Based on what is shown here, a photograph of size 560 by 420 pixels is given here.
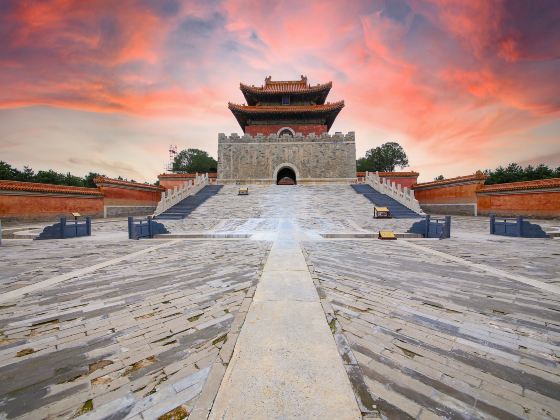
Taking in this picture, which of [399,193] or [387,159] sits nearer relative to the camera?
[399,193]

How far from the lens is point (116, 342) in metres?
2.21

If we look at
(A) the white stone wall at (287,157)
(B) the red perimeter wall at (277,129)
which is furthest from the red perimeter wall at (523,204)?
(B) the red perimeter wall at (277,129)

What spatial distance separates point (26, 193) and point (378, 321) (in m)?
19.2

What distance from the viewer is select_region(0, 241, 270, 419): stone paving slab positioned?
1555 mm

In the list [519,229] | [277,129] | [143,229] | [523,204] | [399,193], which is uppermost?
[277,129]

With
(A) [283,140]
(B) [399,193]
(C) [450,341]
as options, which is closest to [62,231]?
(C) [450,341]

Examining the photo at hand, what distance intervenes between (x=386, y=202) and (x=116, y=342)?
58.0ft

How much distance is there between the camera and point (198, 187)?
21.9m

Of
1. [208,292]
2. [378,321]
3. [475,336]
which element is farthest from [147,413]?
[475,336]

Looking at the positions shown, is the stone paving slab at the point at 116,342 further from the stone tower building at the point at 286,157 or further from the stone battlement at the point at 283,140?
the stone battlement at the point at 283,140

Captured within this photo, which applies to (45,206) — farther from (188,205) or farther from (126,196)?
(188,205)

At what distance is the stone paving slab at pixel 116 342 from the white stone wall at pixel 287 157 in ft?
80.0

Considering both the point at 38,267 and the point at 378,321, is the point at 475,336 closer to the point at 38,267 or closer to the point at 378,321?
the point at 378,321

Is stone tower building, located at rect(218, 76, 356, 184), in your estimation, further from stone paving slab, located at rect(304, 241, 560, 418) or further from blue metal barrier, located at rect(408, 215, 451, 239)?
stone paving slab, located at rect(304, 241, 560, 418)
